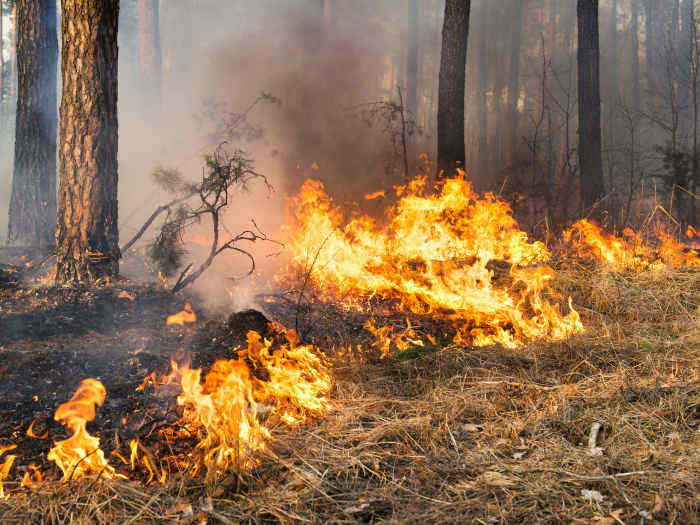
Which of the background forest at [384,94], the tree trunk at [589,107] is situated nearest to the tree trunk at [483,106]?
the background forest at [384,94]

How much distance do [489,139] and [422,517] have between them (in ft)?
75.1

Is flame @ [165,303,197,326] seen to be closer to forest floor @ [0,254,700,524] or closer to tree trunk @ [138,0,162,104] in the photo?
forest floor @ [0,254,700,524]

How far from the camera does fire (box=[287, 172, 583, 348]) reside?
4.87 meters

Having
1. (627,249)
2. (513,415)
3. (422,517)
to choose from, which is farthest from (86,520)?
(627,249)

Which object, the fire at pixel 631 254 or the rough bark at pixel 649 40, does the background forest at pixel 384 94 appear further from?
the fire at pixel 631 254

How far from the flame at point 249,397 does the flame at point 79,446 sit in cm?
50

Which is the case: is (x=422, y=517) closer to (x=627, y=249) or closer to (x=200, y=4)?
→ (x=627, y=249)

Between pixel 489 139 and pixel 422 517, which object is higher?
pixel 489 139

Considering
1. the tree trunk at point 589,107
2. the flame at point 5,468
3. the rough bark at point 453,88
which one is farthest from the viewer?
the tree trunk at point 589,107

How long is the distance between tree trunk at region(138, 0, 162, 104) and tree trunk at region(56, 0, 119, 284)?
10636mm

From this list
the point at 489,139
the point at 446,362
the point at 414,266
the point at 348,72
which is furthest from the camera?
the point at 489,139

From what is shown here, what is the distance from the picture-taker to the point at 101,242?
16.7 feet

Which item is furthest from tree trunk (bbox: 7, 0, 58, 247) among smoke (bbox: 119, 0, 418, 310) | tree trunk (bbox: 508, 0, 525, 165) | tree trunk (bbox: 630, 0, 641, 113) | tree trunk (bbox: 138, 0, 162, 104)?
tree trunk (bbox: 630, 0, 641, 113)

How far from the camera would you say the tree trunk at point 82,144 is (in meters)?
4.97
